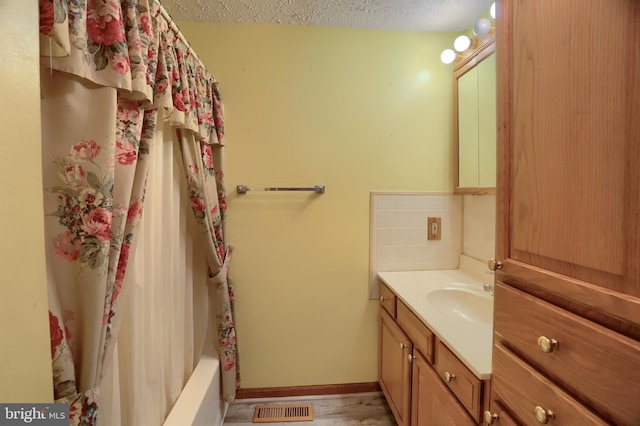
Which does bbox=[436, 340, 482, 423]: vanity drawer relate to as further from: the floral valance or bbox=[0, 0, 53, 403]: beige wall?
the floral valance

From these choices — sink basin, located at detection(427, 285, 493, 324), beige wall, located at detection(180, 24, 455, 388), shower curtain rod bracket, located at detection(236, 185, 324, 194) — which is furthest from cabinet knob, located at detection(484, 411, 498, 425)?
shower curtain rod bracket, located at detection(236, 185, 324, 194)

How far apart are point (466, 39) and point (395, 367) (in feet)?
6.27

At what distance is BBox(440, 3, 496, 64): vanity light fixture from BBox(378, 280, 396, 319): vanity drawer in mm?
1450

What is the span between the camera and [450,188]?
1.85 m

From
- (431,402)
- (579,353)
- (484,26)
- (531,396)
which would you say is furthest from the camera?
(484,26)

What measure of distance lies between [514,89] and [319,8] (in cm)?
133

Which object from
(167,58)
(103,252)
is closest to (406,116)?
(167,58)

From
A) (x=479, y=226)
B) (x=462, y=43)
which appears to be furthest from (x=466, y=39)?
(x=479, y=226)

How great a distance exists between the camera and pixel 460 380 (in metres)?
0.92

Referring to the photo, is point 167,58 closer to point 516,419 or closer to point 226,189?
point 226,189

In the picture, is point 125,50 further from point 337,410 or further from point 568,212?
point 337,410

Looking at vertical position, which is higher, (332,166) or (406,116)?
(406,116)

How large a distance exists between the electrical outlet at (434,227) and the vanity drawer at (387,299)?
47 centimetres

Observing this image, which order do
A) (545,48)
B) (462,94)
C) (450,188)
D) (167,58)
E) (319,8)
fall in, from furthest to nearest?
(450,188) → (462,94) → (319,8) → (167,58) → (545,48)
